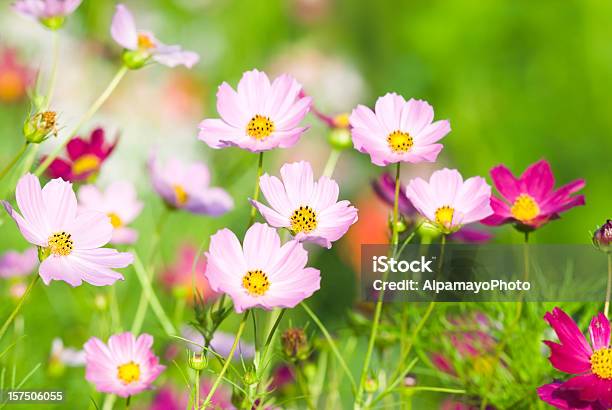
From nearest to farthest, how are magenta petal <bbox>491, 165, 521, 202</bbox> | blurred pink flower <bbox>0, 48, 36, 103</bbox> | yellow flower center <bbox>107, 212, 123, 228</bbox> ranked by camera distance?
magenta petal <bbox>491, 165, 521, 202</bbox>, yellow flower center <bbox>107, 212, 123, 228</bbox>, blurred pink flower <bbox>0, 48, 36, 103</bbox>

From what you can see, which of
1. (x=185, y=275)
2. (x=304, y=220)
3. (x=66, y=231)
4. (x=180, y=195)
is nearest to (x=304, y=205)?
(x=304, y=220)

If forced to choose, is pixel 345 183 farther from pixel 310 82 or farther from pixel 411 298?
pixel 411 298

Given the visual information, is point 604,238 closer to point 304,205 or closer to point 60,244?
point 304,205

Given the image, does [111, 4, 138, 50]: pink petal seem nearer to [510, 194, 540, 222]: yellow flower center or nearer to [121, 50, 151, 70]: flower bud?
[121, 50, 151, 70]: flower bud

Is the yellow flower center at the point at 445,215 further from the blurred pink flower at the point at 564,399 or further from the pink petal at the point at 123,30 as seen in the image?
the pink petal at the point at 123,30

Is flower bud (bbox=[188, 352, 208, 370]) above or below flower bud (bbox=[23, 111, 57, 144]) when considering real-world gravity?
below

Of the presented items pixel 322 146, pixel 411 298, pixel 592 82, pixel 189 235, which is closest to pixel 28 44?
pixel 189 235

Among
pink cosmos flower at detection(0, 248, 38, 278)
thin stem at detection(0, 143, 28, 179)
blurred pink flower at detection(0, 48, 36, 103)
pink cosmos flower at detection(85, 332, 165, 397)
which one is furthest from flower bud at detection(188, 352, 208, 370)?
blurred pink flower at detection(0, 48, 36, 103)

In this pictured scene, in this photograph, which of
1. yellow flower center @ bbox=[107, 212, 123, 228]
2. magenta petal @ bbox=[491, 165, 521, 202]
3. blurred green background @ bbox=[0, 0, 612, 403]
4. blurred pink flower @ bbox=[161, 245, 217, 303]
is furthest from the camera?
blurred green background @ bbox=[0, 0, 612, 403]
